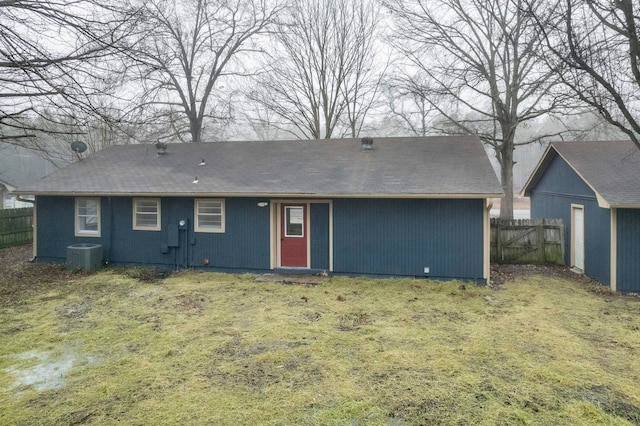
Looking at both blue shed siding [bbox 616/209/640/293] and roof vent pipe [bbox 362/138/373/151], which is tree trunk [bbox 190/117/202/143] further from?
blue shed siding [bbox 616/209/640/293]

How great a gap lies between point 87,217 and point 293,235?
605 cm

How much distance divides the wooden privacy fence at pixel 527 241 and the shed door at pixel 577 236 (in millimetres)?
476

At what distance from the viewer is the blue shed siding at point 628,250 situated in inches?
326

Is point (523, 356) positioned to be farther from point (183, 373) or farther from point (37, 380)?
point (37, 380)

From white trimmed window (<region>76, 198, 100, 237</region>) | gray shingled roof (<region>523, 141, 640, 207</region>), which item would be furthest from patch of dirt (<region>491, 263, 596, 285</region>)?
white trimmed window (<region>76, 198, 100, 237</region>)

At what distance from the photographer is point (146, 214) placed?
1088 centimetres

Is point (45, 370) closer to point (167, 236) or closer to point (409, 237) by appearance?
point (167, 236)

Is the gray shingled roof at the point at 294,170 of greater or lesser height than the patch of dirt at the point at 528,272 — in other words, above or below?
above

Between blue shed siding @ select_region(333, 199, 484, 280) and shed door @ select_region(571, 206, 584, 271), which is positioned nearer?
blue shed siding @ select_region(333, 199, 484, 280)

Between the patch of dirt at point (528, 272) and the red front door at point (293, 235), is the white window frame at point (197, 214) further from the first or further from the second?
the patch of dirt at point (528, 272)

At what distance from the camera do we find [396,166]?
10.6 m

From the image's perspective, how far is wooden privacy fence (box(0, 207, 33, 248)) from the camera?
1440 cm

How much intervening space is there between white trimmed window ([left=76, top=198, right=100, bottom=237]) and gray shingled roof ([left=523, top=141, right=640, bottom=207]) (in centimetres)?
1257

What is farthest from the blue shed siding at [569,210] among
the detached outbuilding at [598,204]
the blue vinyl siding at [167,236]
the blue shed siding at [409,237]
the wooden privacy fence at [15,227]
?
the wooden privacy fence at [15,227]
